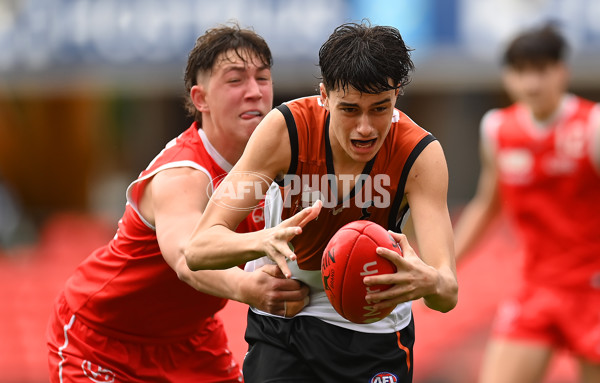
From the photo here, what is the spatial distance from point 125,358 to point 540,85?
3651 mm

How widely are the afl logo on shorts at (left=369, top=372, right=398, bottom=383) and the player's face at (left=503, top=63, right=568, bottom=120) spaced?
3.26m

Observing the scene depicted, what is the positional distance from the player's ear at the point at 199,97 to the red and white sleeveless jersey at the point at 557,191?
9.64 feet

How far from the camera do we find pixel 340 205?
151 inches

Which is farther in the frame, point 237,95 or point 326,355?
point 237,95

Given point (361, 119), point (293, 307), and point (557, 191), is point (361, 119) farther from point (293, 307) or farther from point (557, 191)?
point (557, 191)

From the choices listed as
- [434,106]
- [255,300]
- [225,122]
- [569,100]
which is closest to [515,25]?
[434,106]

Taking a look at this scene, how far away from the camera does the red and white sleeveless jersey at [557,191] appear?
20.9ft

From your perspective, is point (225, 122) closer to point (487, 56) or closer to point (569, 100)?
point (569, 100)

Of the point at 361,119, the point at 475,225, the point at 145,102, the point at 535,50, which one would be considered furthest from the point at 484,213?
the point at 145,102

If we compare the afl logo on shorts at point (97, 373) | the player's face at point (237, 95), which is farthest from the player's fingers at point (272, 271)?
the afl logo on shorts at point (97, 373)

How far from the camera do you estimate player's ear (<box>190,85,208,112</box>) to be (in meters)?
4.56

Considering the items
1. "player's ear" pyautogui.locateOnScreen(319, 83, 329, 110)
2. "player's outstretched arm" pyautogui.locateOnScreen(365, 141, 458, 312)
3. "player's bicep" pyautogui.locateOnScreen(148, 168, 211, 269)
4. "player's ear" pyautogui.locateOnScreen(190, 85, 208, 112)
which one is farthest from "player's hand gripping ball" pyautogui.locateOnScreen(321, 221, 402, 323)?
"player's ear" pyautogui.locateOnScreen(190, 85, 208, 112)

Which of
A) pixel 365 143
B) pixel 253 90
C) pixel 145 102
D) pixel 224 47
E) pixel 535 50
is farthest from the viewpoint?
pixel 145 102

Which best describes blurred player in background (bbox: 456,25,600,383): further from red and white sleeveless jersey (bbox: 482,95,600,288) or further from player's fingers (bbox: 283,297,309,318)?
player's fingers (bbox: 283,297,309,318)
